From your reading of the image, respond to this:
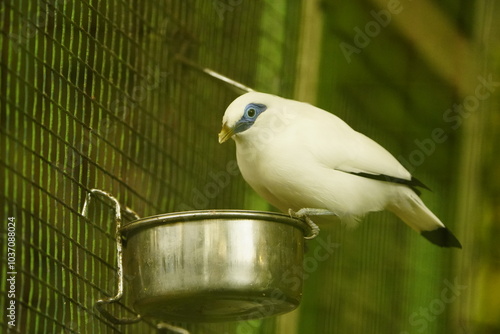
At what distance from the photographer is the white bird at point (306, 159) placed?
208 cm

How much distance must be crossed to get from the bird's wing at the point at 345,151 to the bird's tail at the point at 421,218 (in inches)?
2.4

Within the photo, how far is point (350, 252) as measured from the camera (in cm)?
315

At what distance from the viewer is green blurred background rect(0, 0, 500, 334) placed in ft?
7.07

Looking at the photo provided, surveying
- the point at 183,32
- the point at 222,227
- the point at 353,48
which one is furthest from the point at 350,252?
the point at 222,227

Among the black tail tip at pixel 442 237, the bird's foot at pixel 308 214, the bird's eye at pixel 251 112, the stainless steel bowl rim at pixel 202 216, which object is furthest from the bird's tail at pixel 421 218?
the stainless steel bowl rim at pixel 202 216

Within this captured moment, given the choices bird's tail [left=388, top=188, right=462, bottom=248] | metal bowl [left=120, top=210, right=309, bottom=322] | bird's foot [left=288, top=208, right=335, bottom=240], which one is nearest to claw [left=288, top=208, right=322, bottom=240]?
bird's foot [left=288, top=208, right=335, bottom=240]

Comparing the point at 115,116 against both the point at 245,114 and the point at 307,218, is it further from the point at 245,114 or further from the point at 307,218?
the point at 307,218

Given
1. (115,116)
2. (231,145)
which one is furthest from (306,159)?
(231,145)

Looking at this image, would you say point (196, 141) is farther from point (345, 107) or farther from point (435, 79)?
point (435, 79)

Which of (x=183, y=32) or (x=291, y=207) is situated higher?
(x=183, y=32)

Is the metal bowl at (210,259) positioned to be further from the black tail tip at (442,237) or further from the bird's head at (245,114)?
the black tail tip at (442,237)

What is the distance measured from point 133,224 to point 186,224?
0.13 m

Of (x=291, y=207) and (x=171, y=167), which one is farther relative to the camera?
(x=171, y=167)

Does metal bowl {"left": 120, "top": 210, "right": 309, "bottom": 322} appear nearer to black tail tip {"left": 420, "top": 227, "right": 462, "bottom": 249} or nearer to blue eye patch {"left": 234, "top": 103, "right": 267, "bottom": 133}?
blue eye patch {"left": 234, "top": 103, "right": 267, "bottom": 133}
